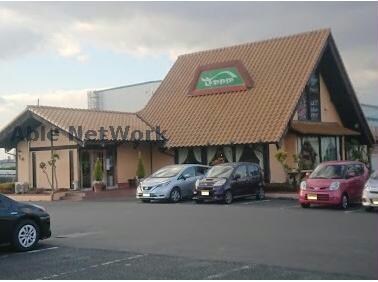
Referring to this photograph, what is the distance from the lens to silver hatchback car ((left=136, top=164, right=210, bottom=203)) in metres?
22.9

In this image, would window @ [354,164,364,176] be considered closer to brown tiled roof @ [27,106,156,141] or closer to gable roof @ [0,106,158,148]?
gable roof @ [0,106,158,148]

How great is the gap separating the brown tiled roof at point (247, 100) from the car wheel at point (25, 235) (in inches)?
623

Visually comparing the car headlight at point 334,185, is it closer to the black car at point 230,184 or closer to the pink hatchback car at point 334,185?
the pink hatchback car at point 334,185

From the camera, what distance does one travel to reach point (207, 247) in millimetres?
11023

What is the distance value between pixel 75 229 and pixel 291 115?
568 inches

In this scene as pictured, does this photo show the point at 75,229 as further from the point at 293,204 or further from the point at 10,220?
the point at 293,204

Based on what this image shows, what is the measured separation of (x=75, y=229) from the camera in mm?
14922

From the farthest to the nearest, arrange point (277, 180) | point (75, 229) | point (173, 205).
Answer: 1. point (277, 180)
2. point (173, 205)
3. point (75, 229)

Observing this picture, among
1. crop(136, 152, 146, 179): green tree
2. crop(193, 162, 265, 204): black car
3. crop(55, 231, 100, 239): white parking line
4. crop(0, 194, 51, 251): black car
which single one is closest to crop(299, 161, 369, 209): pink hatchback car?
crop(193, 162, 265, 204): black car

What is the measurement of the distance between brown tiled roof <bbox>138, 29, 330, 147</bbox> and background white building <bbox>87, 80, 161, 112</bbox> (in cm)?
1591

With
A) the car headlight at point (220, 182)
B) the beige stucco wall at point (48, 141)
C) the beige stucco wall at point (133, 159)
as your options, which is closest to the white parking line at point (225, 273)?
the car headlight at point (220, 182)

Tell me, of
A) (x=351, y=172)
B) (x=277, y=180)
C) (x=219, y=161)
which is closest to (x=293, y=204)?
(x=351, y=172)

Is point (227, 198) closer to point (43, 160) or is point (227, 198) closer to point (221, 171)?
point (221, 171)

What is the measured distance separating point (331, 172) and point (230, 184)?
4.01m
